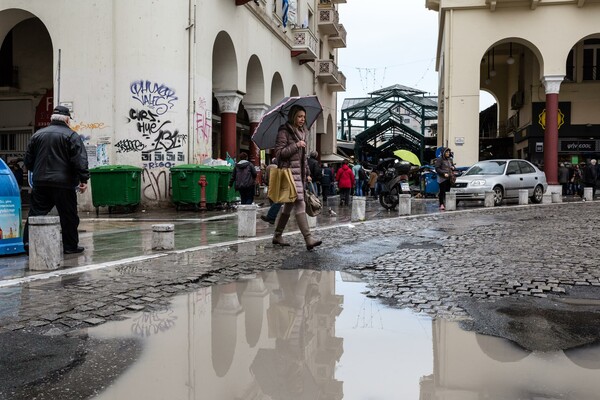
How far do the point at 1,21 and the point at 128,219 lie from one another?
8.66 meters

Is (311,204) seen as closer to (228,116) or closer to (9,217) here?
(9,217)

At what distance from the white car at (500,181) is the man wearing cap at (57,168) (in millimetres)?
12887

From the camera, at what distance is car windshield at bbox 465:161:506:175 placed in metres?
18.9

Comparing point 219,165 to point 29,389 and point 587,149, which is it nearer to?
point 29,389

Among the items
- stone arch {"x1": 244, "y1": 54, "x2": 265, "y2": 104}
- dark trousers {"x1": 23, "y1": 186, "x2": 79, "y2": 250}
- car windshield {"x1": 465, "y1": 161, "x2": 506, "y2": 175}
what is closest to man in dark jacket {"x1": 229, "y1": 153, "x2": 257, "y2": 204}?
dark trousers {"x1": 23, "y1": 186, "x2": 79, "y2": 250}

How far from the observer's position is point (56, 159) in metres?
7.23

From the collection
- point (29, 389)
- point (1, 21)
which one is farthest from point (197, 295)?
point (1, 21)

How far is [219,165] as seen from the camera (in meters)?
16.9

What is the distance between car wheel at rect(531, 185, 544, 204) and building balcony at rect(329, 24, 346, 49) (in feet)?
69.2

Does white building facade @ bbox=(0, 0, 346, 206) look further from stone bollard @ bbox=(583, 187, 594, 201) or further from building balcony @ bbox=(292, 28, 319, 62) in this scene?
stone bollard @ bbox=(583, 187, 594, 201)

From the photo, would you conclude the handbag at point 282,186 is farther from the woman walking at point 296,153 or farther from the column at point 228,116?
the column at point 228,116

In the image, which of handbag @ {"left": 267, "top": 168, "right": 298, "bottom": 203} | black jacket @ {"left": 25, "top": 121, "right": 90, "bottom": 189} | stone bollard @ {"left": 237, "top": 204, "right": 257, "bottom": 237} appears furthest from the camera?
stone bollard @ {"left": 237, "top": 204, "right": 257, "bottom": 237}

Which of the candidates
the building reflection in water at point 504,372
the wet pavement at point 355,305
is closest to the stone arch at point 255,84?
the wet pavement at point 355,305

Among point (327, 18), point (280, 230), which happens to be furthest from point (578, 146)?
point (280, 230)
